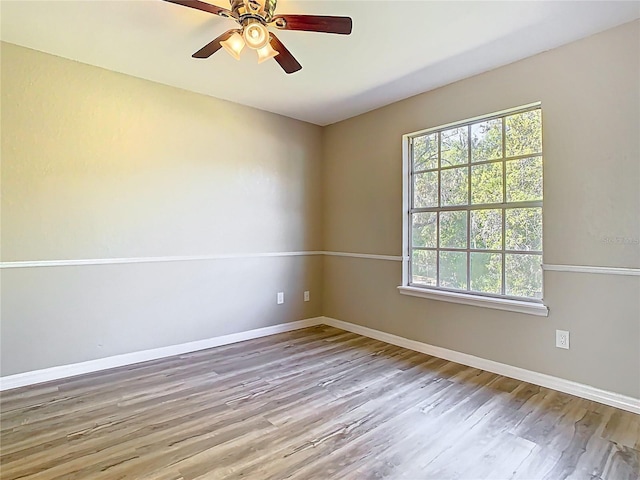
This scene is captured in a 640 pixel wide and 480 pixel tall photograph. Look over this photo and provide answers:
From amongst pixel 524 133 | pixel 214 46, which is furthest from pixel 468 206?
pixel 214 46

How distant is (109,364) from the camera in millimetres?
2898

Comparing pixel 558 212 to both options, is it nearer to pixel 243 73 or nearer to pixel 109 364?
pixel 243 73

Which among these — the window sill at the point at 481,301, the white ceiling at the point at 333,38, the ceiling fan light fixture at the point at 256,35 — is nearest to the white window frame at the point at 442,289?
A: the window sill at the point at 481,301

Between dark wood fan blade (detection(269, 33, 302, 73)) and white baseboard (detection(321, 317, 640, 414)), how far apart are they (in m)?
2.61

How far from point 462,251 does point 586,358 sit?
1141 mm

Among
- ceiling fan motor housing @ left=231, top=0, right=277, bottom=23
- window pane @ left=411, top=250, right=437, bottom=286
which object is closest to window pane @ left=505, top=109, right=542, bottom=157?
window pane @ left=411, top=250, right=437, bottom=286

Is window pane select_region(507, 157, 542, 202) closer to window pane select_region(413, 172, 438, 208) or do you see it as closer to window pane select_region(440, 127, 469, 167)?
window pane select_region(440, 127, 469, 167)

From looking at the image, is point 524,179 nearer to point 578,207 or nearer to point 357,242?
point 578,207

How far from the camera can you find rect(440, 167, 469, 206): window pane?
3084 mm

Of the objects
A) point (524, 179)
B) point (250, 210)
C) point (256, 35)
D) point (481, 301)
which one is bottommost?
point (481, 301)

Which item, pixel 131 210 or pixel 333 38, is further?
pixel 131 210

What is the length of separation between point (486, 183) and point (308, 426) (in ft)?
7.54

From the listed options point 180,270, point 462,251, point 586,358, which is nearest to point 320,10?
point 462,251

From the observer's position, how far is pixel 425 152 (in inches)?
134
